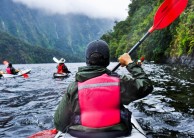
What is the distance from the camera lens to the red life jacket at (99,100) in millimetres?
3385

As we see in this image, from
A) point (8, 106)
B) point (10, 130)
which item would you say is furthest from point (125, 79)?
point (8, 106)

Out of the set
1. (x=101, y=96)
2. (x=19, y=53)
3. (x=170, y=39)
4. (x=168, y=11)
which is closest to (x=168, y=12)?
(x=168, y=11)

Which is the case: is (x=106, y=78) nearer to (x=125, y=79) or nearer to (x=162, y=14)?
(x=125, y=79)

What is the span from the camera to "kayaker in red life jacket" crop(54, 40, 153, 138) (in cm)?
339

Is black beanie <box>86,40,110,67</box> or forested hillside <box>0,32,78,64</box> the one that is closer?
black beanie <box>86,40,110,67</box>

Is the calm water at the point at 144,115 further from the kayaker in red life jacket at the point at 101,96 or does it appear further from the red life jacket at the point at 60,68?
the red life jacket at the point at 60,68

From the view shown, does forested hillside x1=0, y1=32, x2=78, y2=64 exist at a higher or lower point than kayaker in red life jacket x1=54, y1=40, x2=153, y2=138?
higher

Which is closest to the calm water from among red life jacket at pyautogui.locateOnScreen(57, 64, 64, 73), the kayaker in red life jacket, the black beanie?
the kayaker in red life jacket

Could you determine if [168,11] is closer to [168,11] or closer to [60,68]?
[168,11]

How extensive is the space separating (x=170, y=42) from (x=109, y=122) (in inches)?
1566

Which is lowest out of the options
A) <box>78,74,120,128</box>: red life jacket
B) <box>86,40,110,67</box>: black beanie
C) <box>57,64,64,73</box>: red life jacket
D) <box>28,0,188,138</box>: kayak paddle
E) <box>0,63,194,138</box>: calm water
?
<box>0,63,194,138</box>: calm water

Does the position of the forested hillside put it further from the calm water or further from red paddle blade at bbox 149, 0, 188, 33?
red paddle blade at bbox 149, 0, 188, 33

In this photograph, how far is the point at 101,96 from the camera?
11.1 ft

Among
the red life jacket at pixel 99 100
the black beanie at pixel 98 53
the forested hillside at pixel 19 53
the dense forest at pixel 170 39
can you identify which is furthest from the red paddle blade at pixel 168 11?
the forested hillside at pixel 19 53
